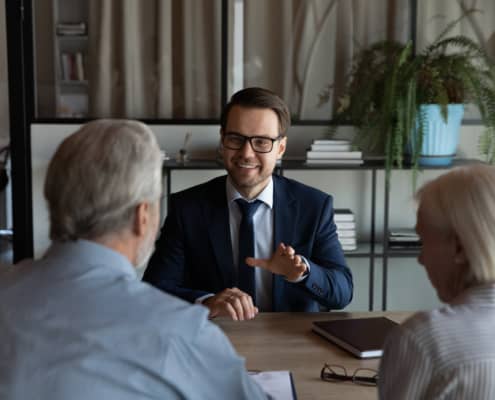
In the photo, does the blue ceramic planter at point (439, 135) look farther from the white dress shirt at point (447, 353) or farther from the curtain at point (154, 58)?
the white dress shirt at point (447, 353)

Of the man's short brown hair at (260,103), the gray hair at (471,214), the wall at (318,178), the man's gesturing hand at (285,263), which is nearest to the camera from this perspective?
the gray hair at (471,214)

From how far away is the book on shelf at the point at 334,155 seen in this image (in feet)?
14.4

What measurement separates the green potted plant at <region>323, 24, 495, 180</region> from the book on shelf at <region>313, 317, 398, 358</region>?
201 centimetres

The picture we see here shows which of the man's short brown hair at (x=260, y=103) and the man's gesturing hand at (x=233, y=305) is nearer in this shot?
the man's gesturing hand at (x=233, y=305)

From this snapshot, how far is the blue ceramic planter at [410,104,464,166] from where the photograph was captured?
4250 mm

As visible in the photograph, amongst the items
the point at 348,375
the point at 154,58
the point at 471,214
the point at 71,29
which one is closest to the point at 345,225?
the point at 154,58

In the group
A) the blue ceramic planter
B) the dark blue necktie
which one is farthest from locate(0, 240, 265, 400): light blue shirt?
the blue ceramic planter

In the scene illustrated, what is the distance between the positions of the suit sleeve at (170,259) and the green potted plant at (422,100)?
72.3 inches

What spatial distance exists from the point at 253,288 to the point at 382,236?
212cm

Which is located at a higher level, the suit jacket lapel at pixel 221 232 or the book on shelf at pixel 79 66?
the book on shelf at pixel 79 66

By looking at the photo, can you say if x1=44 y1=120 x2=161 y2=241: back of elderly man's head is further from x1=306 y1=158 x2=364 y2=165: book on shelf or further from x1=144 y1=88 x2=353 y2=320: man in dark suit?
x1=306 y1=158 x2=364 y2=165: book on shelf

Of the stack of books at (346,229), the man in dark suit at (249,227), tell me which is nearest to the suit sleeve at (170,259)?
the man in dark suit at (249,227)

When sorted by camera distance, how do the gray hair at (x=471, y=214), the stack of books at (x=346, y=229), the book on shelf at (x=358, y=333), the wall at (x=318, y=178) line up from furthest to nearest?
1. the wall at (x=318, y=178)
2. the stack of books at (x=346, y=229)
3. the book on shelf at (x=358, y=333)
4. the gray hair at (x=471, y=214)

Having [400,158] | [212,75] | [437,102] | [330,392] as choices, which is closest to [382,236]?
[400,158]
